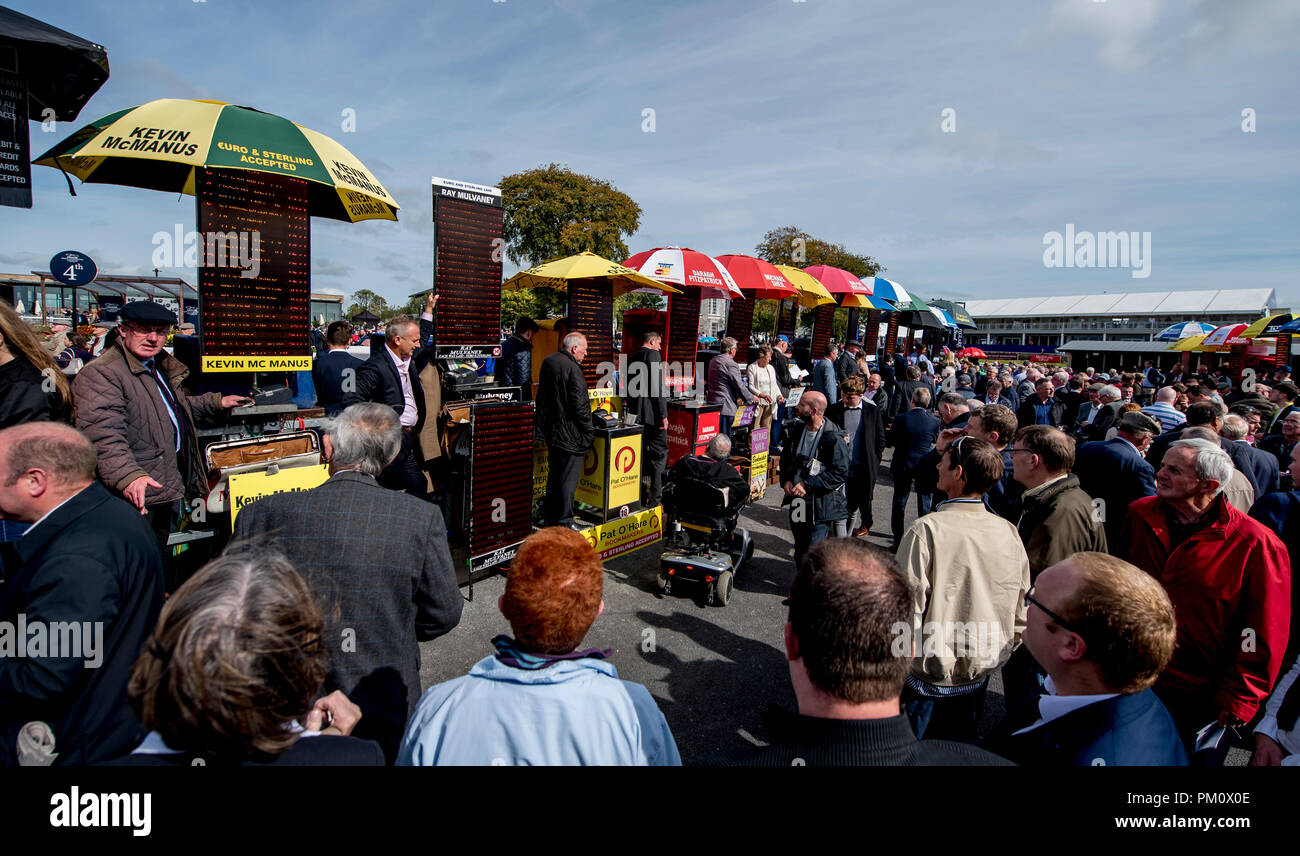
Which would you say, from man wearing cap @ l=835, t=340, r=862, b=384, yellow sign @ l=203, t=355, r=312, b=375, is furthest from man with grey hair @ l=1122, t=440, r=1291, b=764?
man wearing cap @ l=835, t=340, r=862, b=384

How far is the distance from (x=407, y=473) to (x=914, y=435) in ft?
16.3

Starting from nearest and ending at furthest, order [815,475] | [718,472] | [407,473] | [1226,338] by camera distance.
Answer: [407,473]
[815,475]
[718,472]
[1226,338]

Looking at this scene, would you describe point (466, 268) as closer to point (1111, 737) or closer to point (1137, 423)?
point (1111, 737)

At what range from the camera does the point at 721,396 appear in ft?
28.6

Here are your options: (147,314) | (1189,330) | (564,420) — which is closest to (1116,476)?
(564,420)

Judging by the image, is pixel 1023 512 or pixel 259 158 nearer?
pixel 1023 512

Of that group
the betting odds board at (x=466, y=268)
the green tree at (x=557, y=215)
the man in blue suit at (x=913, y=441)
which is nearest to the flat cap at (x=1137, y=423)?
the man in blue suit at (x=913, y=441)

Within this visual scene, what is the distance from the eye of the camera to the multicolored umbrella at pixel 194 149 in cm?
365

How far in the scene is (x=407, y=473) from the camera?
16.8 feet

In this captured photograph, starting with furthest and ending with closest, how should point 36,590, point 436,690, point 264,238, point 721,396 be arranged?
1. point 721,396
2. point 264,238
3. point 36,590
4. point 436,690

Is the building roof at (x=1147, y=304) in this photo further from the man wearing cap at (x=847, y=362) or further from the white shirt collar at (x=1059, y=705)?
the white shirt collar at (x=1059, y=705)

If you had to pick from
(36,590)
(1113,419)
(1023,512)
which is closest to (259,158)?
(36,590)
